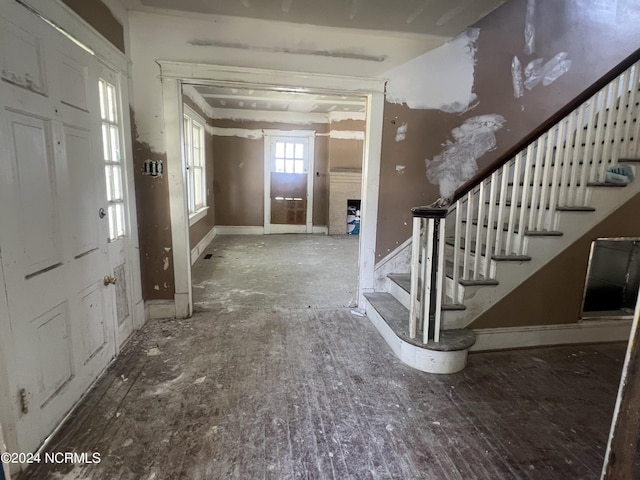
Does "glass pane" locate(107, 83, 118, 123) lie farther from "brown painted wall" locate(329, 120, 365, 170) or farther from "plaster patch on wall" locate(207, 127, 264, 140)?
"brown painted wall" locate(329, 120, 365, 170)

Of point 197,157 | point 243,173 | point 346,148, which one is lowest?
point 243,173

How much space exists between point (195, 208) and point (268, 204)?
215cm

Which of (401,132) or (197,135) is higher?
(197,135)

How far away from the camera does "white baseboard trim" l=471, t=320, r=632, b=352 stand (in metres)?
2.75

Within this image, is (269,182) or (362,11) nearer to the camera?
(362,11)

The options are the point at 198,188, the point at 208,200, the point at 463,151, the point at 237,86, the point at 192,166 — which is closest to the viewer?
the point at 237,86

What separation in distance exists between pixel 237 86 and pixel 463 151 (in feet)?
7.22

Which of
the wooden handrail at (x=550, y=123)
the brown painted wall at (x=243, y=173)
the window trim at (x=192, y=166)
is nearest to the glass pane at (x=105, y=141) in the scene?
the window trim at (x=192, y=166)

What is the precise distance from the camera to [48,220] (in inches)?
67.4

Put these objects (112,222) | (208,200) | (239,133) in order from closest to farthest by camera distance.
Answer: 1. (112,222)
2. (208,200)
3. (239,133)

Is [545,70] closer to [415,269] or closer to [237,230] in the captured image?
[415,269]

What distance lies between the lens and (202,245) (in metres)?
5.94

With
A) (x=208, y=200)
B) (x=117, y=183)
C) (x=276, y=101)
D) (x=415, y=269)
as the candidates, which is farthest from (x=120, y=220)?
(x=208, y=200)

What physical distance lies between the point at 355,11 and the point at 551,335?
3050 mm
